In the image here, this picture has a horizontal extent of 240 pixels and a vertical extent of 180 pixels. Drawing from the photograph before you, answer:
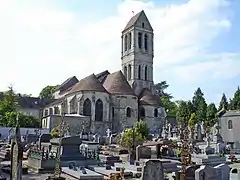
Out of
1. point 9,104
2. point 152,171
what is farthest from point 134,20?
point 152,171

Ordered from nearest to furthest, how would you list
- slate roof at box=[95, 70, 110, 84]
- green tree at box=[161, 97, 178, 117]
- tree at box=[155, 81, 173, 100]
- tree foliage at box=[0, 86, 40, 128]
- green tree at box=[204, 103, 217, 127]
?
tree foliage at box=[0, 86, 40, 128] < slate roof at box=[95, 70, 110, 84] < green tree at box=[204, 103, 217, 127] < green tree at box=[161, 97, 178, 117] < tree at box=[155, 81, 173, 100]

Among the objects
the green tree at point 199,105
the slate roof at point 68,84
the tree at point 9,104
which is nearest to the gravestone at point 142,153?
the tree at point 9,104

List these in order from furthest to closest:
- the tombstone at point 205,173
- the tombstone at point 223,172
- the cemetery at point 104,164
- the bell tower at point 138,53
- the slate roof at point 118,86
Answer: the bell tower at point 138,53
the slate roof at point 118,86
the tombstone at point 223,172
the tombstone at point 205,173
the cemetery at point 104,164

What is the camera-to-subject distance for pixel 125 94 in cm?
5478

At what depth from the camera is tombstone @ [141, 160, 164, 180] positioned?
1041 centimetres

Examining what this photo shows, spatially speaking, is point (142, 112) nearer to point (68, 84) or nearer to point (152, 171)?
point (68, 84)

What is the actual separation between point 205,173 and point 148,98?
48156mm

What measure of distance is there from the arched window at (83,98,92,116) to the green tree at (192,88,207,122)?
3280 cm

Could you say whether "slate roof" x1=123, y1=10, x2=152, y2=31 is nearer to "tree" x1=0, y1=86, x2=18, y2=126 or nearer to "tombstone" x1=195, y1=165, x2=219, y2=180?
"tree" x1=0, y1=86, x2=18, y2=126

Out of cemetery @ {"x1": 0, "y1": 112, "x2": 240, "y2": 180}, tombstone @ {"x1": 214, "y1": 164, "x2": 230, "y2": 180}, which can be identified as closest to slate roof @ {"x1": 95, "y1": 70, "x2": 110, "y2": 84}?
cemetery @ {"x1": 0, "y1": 112, "x2": 240, "y2": 180}

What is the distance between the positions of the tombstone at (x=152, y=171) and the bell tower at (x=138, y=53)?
170 ft

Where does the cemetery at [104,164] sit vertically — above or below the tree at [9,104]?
below

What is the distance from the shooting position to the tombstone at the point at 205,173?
35.9ft

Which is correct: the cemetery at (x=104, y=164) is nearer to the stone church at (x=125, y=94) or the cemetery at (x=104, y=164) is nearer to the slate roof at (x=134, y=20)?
the stone church at (x=125, y=94)
